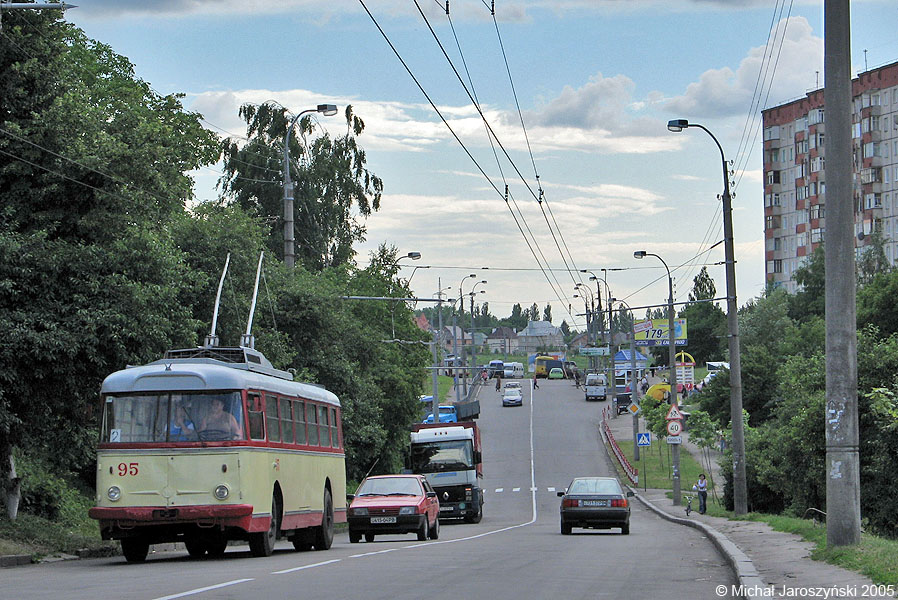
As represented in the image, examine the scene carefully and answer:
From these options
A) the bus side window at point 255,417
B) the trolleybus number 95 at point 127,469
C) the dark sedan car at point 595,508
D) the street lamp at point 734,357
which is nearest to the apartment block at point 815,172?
the street lamp at point 734,357

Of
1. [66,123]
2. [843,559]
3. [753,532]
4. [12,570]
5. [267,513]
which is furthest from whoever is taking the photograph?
[753,532]

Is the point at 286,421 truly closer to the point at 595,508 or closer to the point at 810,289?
the point at 595,508

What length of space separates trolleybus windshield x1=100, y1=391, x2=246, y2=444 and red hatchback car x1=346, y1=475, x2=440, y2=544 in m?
7.76

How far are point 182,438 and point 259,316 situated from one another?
1839 cm

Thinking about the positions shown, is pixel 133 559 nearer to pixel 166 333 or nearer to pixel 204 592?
pixel 166 333

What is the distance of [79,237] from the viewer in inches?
903

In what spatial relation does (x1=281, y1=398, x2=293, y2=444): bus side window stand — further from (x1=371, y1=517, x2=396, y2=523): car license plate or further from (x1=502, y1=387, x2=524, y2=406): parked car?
(x1=502, y1=387, x2=524, y2=406): parked car

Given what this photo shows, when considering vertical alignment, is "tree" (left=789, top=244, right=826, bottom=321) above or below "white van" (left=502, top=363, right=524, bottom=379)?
above

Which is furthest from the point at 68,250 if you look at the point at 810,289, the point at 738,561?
the point at 810,289

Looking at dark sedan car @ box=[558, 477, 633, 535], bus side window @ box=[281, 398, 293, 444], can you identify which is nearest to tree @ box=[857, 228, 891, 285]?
dark sedan car @ box=[558, 477, 633, 535]

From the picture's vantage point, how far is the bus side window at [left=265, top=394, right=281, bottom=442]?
20.3 metres

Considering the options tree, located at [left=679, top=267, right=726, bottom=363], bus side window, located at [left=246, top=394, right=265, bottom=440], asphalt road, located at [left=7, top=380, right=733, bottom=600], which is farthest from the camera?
tree, located at [left=679, top=267, right=726, bottom=363]

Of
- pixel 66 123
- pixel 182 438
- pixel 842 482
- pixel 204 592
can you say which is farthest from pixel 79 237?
pixel 842 482

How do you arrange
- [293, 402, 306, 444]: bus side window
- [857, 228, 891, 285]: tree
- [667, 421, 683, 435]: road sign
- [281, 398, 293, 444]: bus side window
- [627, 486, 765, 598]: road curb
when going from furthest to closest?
1. [857, 228, 891, 285]: tree
2. [667, 421, 683, 435]: road sign
3. [293, 402, 306, 444]: bus side window
4. [281, 398, 293, 444]: bus side window
5. [627, 486, 765, 598]: road curb
